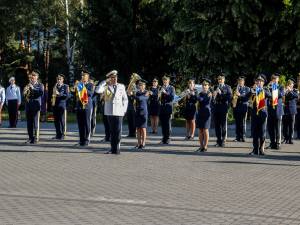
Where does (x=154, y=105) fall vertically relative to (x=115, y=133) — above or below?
above

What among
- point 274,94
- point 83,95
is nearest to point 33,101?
point 83,95

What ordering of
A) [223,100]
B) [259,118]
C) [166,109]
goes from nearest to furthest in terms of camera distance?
1. [259,118]
2. [223,100]
3. [166,109]

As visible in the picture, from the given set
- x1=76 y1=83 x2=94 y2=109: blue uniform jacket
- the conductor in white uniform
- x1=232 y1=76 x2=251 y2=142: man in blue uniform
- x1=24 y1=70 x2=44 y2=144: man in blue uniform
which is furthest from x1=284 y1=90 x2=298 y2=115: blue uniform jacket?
x1=24 y1=70 x2=44 y2=144: man in blue uniform

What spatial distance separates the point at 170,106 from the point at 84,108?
303cm

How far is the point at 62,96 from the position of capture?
21.2 metres

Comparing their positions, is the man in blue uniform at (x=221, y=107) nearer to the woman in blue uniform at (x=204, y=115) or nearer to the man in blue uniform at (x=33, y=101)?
the woman in blue uniform at (x=204, y=115)

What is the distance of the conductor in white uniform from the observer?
17188mm

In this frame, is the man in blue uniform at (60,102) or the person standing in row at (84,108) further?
the man in blue uniform at (60,102)

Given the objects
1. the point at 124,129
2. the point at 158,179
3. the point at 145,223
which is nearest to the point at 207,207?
the point at 145,223

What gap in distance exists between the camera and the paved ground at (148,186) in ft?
31.1

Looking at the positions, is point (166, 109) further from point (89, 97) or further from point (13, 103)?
point (13, 103)

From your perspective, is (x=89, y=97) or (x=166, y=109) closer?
(x=89, y=97)

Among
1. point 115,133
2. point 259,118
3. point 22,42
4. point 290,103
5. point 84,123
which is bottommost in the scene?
point 115,133

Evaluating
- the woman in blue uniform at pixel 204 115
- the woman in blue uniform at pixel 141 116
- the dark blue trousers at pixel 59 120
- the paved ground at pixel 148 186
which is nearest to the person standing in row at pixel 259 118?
the paved ground at pixel 148 186
